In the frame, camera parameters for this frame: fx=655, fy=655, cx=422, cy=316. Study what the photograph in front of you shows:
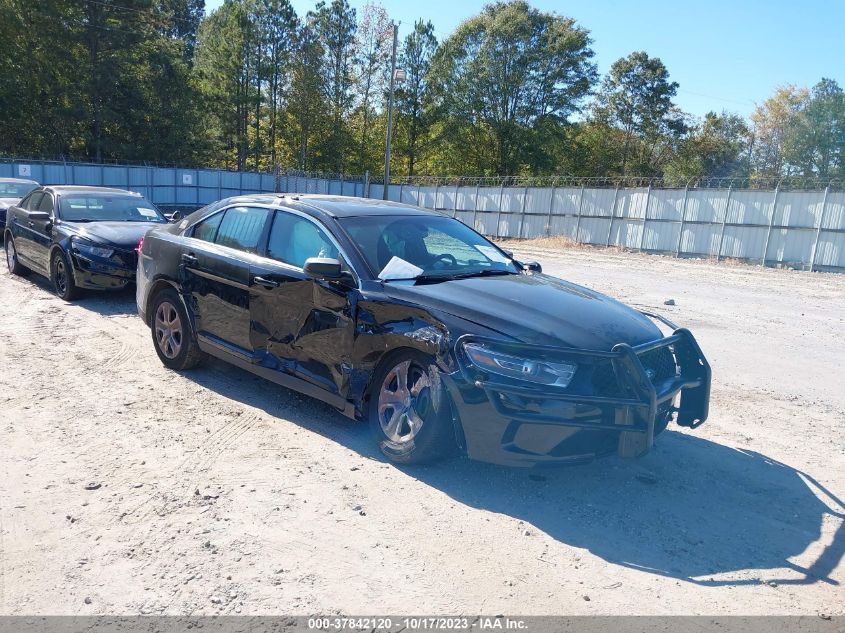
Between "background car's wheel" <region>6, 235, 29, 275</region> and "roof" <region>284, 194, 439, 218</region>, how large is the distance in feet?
26.0

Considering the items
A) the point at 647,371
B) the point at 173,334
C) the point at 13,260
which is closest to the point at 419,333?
the point at 647,371

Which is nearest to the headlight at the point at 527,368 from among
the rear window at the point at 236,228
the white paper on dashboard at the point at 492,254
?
the white paper on dashboard at the point at 492,254

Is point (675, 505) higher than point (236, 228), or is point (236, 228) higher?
point (236, 228)

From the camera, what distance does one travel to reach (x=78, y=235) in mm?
8914

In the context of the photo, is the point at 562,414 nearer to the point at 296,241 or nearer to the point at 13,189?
the point at 296,241

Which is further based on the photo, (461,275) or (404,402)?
(461,275)

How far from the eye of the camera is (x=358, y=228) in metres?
4.85

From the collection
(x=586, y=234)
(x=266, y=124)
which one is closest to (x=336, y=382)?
(x=586, y=234)

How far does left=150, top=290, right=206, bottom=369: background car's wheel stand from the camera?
5.87m

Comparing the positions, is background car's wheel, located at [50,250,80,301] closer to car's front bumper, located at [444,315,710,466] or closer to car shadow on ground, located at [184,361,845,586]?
car shadow on ground, located at [184,361,845,586]

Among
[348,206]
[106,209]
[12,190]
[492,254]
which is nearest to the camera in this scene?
[348,206]

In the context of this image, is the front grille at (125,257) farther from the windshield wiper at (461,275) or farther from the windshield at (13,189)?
the windshield at (13,189)

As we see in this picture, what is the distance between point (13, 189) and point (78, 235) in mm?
8650

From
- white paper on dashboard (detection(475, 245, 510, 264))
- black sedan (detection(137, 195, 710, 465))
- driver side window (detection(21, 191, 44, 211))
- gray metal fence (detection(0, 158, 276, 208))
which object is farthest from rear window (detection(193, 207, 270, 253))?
gray metal fence (detection(0, 158, 276, 208))
